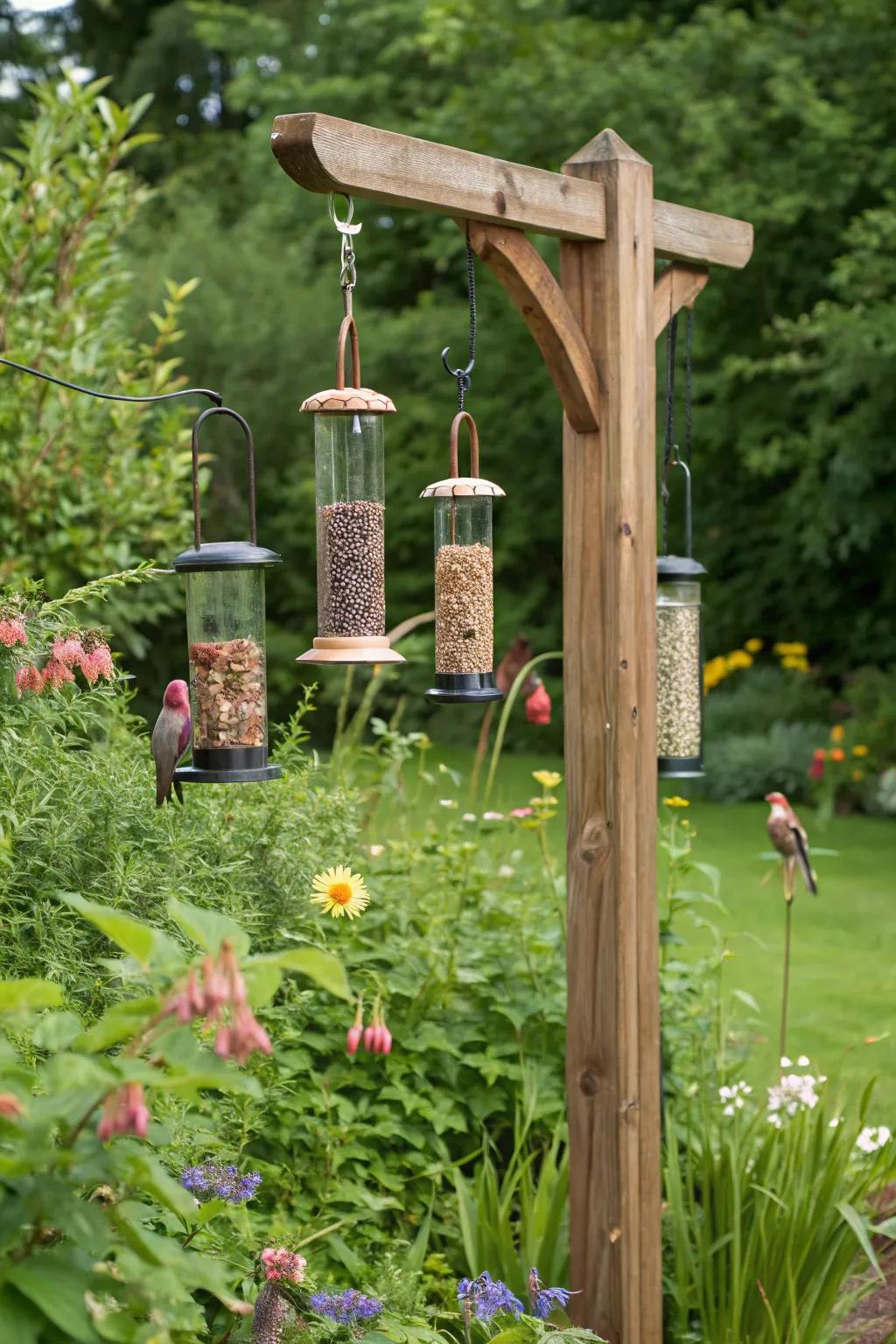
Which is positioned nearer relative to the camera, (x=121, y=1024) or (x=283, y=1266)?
(x=121, y=1024)

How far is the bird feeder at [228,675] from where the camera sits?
2691mm

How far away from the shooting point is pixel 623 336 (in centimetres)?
291

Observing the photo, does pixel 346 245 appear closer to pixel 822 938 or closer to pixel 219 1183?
pixel 219 1183

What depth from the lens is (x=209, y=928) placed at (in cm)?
136

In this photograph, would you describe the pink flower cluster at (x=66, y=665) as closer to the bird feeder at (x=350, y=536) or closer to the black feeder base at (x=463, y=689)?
the bird feeder at (x=350, y=536)

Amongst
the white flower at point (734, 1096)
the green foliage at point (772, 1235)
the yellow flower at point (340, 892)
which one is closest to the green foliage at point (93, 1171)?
the yellow flower at point (340, 892)

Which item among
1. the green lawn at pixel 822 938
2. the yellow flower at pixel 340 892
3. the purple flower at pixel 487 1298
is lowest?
the green lawn at pixel 822 938

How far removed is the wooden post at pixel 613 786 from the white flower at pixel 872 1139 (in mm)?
647

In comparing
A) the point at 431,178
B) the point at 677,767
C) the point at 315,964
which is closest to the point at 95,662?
the point at 431,178

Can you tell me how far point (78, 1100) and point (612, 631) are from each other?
72.1 inches

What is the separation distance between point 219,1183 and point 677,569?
5.80 ft

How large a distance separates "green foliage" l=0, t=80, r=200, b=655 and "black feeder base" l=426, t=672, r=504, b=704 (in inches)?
94.9

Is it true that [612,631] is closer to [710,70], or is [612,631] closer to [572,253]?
[572,253]

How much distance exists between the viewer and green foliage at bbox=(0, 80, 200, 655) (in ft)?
16.5
